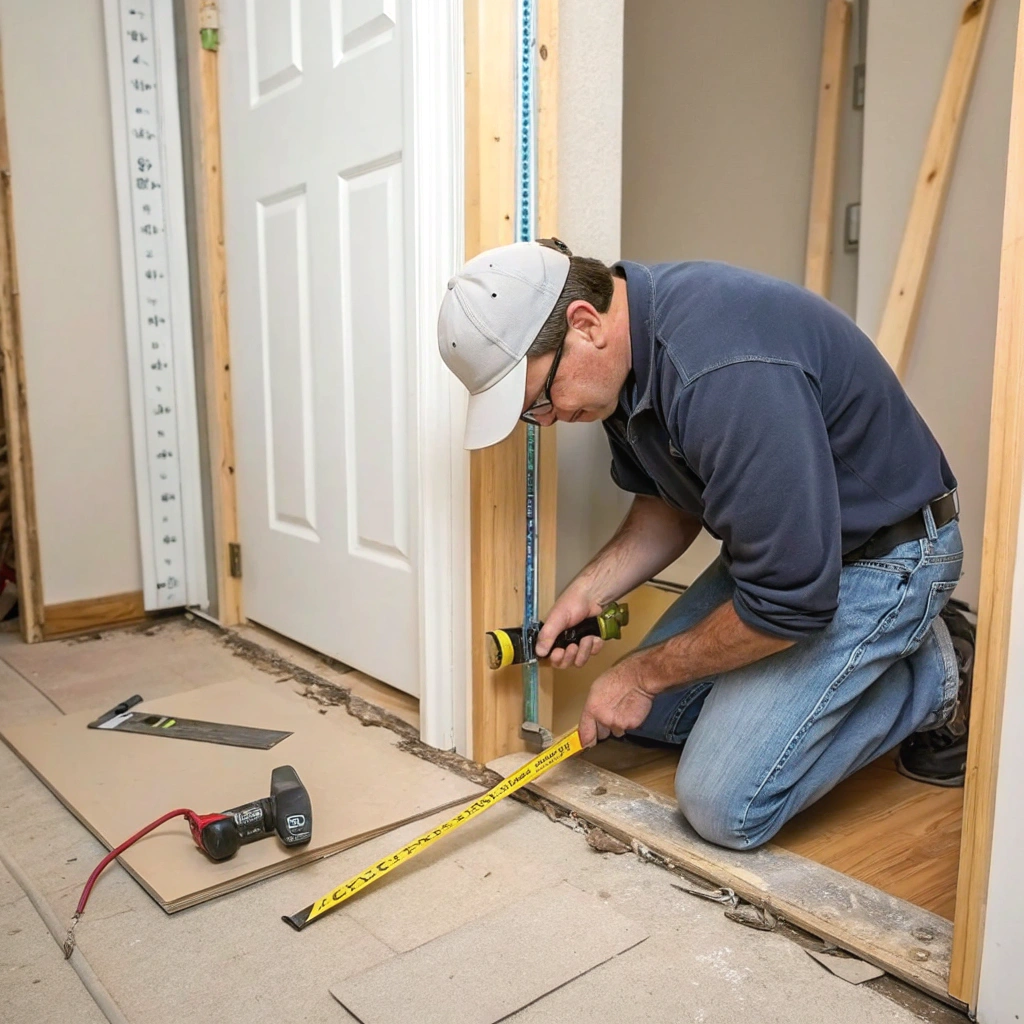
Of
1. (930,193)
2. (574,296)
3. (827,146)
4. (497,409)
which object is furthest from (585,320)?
(827,146)

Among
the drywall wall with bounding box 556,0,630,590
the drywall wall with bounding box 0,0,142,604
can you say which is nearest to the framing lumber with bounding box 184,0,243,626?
the drywall wall with bounding box 0,0,142,604

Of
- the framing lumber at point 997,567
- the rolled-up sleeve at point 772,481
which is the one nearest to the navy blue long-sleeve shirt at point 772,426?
the rolled-up sleeve at point 772,481

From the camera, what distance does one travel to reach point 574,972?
3.67 feet

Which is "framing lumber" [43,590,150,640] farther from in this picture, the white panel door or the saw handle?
the saw handle

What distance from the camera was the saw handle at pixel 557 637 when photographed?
1540 millimetres

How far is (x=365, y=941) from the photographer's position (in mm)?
1189

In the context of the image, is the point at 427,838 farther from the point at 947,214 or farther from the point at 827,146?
the point at 827,146

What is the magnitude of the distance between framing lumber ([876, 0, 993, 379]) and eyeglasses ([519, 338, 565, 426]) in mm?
A: 1127

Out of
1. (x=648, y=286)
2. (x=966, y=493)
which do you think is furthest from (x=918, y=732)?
(x=648, y=286)

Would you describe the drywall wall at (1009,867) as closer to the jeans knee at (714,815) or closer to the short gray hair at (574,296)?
the jeans knee at (714,815)

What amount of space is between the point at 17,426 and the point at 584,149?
161 cm

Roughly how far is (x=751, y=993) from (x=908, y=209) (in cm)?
176

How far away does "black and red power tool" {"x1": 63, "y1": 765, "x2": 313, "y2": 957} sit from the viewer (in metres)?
1.32

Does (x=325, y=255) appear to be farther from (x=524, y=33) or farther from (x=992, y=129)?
(x=992, y=129)
